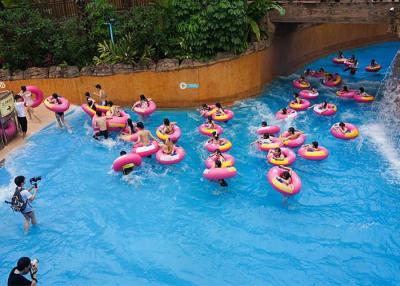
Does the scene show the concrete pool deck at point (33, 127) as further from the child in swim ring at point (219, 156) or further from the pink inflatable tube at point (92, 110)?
the child in swim ring at point (219, 156)

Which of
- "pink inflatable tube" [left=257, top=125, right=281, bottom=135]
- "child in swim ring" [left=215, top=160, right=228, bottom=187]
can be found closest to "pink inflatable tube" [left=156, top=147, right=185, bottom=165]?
"child in swim ring" [left=215, top=160, right=228, bottom=187]

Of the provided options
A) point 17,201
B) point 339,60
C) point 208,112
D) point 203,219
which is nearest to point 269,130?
point 208,112

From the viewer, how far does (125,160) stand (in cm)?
1130

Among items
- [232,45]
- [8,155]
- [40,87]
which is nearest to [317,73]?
[232,45]

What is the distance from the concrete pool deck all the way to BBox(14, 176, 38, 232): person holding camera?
12.1 ft

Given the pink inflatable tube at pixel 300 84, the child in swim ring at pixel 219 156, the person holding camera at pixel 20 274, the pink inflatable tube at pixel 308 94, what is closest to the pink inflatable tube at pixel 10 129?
the child in swim ring at pixel 219 156

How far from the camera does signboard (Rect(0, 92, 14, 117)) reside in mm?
12711

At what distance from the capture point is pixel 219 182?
11.3 metres

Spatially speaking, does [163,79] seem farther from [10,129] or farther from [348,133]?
[348,133]

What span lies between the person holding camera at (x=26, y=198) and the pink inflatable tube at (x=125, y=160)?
2.66 m

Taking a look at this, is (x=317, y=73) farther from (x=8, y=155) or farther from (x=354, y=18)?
(x=8, y=155)

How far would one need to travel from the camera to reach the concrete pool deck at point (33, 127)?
42.3ft

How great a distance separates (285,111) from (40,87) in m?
10.1

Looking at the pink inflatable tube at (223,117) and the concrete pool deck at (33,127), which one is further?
the pink inflatable tube at (223,117)
